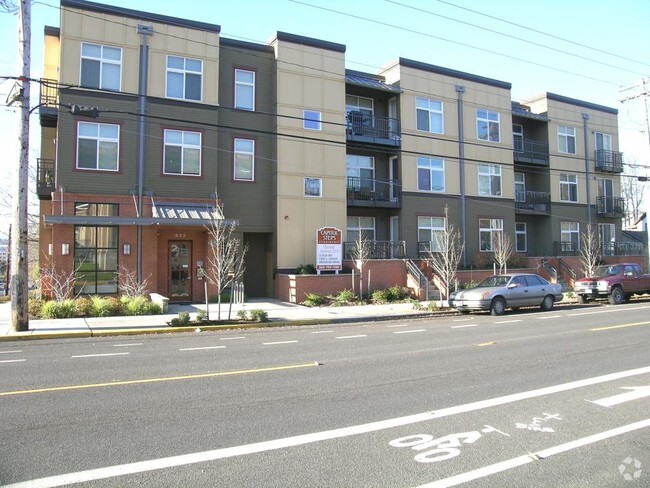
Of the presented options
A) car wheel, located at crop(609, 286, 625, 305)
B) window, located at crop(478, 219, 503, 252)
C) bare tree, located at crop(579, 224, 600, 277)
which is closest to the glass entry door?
window, located at crop(478, 219, 503, 252)

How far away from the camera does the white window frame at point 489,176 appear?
29.4 meters

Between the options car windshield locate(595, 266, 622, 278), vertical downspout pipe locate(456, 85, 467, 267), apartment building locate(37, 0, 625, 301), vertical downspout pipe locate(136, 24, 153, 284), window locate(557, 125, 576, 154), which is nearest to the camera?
apartment building locate(37, 0, 625, 301)

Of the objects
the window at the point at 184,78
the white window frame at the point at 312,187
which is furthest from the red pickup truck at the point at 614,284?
the window at the point at 184,78

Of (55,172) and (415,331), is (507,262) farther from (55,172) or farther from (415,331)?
(55,172)

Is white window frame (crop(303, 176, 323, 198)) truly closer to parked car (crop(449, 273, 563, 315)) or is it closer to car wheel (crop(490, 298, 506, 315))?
parked car (crop(449, 273, 563, 315))

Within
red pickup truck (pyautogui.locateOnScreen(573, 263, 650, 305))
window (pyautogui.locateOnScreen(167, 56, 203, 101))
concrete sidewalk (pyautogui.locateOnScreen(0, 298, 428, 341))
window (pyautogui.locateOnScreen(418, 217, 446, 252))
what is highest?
window (pyautogui.locateOnScreen(167, 56, 203, 101))

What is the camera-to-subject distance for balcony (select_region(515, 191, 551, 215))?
103ft

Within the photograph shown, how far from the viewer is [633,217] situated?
63.5 metres

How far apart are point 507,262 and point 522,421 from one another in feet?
75.7

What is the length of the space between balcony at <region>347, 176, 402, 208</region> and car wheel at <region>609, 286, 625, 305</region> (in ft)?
34.5

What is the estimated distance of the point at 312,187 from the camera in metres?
24.2

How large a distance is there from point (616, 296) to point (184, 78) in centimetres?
2107

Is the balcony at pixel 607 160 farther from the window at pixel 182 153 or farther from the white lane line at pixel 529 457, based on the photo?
the white lane line at pixel 529 457

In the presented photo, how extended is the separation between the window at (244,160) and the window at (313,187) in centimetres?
259
